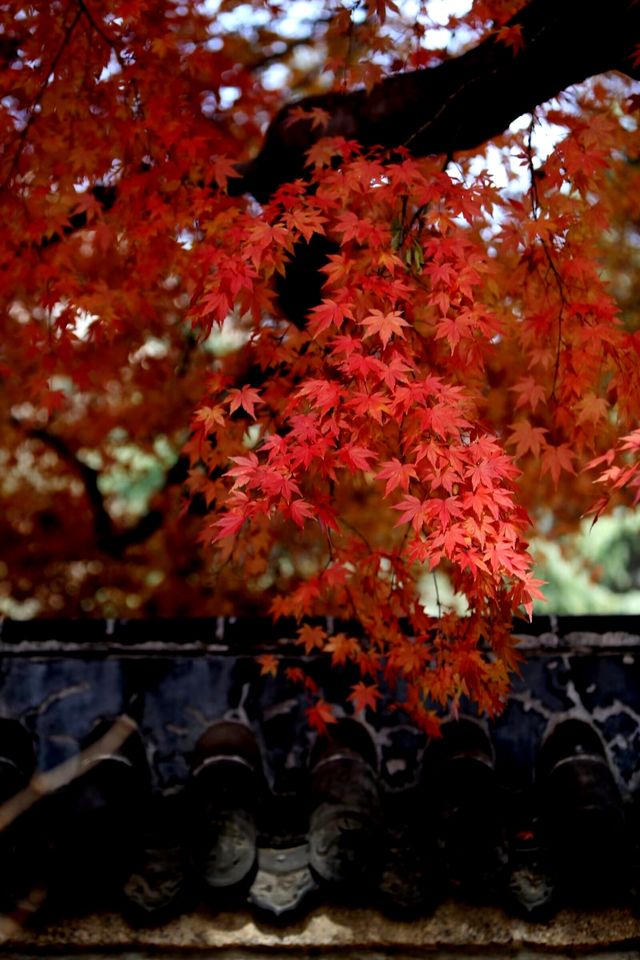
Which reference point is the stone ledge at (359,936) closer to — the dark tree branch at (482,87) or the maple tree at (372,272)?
the maple tree at (372,272)

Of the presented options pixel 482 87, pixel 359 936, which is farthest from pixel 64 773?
pixel 482 87

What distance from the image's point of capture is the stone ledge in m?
3.58

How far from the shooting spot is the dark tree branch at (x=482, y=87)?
142 inches

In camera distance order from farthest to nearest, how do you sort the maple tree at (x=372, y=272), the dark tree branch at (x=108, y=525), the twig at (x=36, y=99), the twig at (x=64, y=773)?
the dark tree branch at (x=108, y=525), the twig at (x=36, y=99), the twig at (x=64, y=773), the maple tree at (x=372, y=272)

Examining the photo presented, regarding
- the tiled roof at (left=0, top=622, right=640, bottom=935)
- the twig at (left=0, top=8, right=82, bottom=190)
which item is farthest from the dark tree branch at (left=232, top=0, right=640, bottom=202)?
the tiled roof at (left=0, top=622, right=640, bottom=935)

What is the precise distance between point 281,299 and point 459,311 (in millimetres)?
1176

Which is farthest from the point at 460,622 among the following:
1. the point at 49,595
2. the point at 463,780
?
the point at 49,595

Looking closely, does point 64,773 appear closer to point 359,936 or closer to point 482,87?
point 359,936

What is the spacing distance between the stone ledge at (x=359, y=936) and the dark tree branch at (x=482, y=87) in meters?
3.21

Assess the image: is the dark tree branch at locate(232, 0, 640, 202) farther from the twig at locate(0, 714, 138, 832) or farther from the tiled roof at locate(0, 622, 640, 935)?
the twig at locate(0, 714, 138, 832)

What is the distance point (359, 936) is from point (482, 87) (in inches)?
136

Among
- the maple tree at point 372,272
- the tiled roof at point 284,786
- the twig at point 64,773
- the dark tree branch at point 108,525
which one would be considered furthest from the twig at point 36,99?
the dark tree branch at point 108,525

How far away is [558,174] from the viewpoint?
Answer: 4.07m

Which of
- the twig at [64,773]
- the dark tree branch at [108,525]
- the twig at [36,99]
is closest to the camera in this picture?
the twig at [64,773]
